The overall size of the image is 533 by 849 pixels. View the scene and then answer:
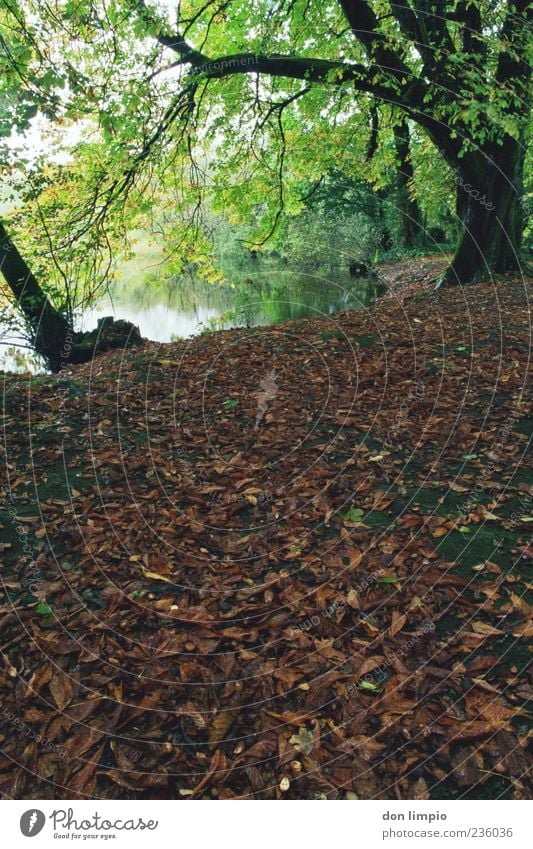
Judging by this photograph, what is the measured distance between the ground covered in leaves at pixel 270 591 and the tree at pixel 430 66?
150 inches

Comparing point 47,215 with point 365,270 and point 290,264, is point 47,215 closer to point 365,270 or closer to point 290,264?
point 365,270

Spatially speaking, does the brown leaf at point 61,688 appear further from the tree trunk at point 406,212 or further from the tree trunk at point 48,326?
the tree trunk at point 406,212

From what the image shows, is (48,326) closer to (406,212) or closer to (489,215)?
(489,215)

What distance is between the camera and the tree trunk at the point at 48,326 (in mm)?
10070

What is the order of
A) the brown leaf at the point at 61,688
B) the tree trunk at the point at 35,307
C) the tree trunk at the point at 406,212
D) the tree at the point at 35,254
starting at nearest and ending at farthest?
the brown leaf at the point at 61,688
the tree at the point at 35,254
the tree trunk at the point at 35,307
the tree trunk at the point at 406,212

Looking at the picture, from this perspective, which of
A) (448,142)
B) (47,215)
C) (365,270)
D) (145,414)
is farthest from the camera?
(365,270)

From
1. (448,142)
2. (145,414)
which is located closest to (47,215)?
(145,414)

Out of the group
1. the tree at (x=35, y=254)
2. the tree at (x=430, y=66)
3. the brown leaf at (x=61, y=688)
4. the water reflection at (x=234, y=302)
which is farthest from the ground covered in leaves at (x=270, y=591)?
the water reflection at (x=234, y=302)

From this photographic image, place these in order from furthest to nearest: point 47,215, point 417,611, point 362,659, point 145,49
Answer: point 47,215 → point 145,49 → point 417,611 → point 362,659

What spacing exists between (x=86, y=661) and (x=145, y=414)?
380 cm

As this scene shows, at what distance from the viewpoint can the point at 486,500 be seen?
4.41m

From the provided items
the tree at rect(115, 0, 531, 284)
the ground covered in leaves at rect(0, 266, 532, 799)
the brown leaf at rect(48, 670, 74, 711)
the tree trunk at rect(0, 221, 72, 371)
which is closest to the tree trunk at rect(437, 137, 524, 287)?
the tree at rect(115, 0, 531, 284)

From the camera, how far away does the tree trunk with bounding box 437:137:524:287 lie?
12031 mm

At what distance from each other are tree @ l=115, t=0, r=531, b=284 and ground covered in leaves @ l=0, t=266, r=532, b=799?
3817 millimetres
